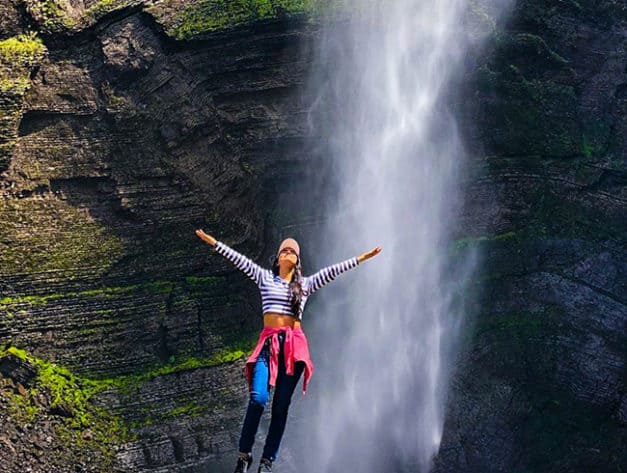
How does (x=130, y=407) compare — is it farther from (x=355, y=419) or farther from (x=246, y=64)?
(x=246, y=64)

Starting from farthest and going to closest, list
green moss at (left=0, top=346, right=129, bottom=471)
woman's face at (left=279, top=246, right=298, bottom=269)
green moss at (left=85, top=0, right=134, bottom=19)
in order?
1. green moss at (left=85, top=0, right=134, bottom=19)
2. green moss at (left=0, top=346, right=129, bottom=471)
3. woman's face at (left=279, top=246, right=298, bottom=269)

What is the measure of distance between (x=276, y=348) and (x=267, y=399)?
1.66 ft

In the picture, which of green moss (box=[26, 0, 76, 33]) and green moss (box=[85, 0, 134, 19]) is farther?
green moss (box=[85, 0, 134, 19])

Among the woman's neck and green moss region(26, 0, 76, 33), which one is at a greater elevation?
green moss region(26, 0, 76, 33)

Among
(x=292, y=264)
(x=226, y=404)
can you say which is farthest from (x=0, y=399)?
(x=292, y=264)

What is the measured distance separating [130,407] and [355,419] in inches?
133

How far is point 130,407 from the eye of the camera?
16359mm

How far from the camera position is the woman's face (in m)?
12.1

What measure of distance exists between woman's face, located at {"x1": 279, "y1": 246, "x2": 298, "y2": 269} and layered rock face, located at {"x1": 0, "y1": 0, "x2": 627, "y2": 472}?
4989 millimetres

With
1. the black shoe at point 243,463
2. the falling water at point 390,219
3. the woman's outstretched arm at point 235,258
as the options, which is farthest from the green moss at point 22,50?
the black shoe at point 243,463

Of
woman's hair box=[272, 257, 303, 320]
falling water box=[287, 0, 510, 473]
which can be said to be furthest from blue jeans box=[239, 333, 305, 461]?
falling water box=[287, 0, 510, 473]

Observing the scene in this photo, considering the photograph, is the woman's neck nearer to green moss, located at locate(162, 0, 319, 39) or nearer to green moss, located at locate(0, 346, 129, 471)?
green moss, located at locate(0, 346, 129, 471)

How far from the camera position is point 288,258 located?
39.8 feet

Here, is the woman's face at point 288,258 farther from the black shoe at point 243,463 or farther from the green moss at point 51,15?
the green moss at point 51,15
